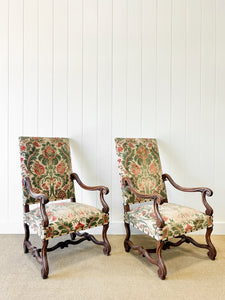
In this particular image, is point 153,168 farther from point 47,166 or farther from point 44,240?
point 44,240

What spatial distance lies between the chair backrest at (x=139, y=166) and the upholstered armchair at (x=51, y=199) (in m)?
0.29

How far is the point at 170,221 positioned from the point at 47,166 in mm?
1290

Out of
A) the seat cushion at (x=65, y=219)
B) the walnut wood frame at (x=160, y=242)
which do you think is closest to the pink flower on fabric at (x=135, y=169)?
the walnut wood frame at (x=160, y=242)

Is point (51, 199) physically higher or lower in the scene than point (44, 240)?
higher

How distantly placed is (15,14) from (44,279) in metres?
2.85

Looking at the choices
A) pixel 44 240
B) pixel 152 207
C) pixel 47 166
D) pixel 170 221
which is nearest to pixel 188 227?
pixel 170 221

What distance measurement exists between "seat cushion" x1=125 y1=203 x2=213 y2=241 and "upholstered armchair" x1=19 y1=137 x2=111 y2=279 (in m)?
0.33

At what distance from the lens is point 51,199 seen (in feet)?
6.55

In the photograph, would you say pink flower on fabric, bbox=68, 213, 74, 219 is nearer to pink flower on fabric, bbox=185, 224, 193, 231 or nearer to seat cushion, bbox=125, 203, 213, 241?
seat cushion, bbox=125, 203, 213, 241

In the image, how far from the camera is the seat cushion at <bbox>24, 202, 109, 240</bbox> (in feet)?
5.17

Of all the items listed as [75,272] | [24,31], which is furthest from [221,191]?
[24,31]

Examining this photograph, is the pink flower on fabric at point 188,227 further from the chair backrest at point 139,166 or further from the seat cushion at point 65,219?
the seat cushion at point 65,219

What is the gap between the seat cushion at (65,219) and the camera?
1574mm

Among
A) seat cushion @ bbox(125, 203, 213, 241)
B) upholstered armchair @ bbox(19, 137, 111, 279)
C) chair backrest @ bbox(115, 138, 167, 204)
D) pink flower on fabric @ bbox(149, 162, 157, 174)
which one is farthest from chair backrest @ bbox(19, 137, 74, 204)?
pink flower on fabric @ bbox(149, 162, 157, 174)
